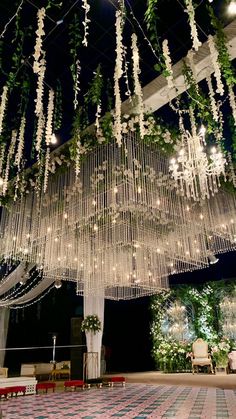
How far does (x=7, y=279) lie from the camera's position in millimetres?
8375

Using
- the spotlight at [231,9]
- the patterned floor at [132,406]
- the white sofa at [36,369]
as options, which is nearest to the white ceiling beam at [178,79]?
the spotlight at [231,9]

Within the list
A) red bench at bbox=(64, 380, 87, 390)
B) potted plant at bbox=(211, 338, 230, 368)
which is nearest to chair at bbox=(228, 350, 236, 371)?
potted plant at bbox=(211, 338, 230, 368)

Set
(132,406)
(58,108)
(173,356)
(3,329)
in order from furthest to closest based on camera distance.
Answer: (173,356) → (3,329) → (132,406) → (58,108)

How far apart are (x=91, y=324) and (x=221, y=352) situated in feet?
16.1

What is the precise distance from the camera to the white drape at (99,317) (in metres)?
9.86

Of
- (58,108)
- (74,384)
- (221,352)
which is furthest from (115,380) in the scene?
(58,108)

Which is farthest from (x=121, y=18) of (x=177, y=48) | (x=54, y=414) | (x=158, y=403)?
(x=158, y=403)

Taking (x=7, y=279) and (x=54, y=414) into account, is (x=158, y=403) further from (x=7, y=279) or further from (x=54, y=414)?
(x=7, y=279)

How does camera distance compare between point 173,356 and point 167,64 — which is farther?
point 173,356

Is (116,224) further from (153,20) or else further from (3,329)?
(3,329)

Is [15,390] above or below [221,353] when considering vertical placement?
below

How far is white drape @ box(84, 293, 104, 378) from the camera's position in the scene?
9859 mm

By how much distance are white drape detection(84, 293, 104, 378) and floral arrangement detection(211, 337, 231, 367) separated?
4.26 m

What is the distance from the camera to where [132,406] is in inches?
222
